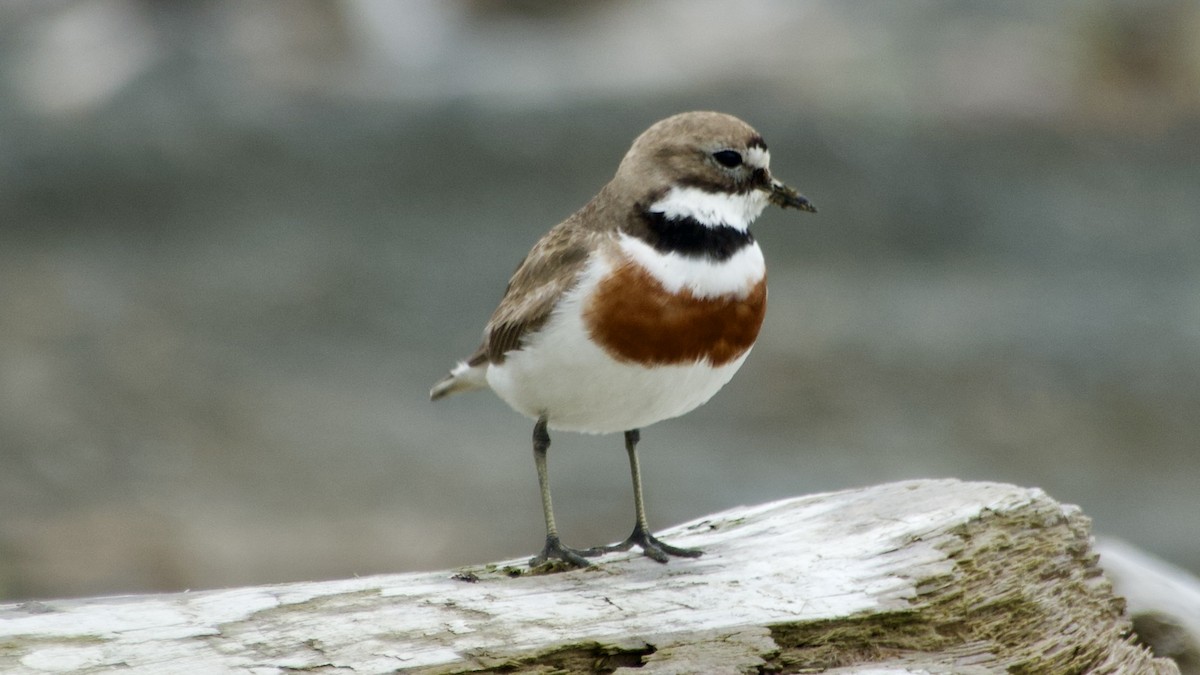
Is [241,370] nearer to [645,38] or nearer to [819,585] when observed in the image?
[645,38]

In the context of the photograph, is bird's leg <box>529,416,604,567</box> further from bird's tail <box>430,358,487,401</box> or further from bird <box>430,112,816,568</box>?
bird's tail <box>430,358,487,401</box>

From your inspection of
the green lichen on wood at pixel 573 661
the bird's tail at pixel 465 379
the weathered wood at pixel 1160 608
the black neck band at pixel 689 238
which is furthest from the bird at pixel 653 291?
the weathered wood at pixel 1160 608

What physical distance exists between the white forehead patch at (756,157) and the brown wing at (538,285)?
0.58 m

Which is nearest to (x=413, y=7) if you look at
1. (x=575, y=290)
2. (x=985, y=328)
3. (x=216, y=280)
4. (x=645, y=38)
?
(x=645, y=38)

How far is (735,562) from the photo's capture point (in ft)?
15.0

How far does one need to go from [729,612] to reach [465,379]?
166 centimetres

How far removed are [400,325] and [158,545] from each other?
285 centimetres

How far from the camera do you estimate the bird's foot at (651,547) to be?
15.4 feet

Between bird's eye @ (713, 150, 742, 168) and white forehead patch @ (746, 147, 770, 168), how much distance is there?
3 centimetres

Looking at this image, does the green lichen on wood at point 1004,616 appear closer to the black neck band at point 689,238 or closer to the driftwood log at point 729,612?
A: the driftwood log at point 729,612

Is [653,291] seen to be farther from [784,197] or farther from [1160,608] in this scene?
[1160,608]

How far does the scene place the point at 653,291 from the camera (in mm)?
4359

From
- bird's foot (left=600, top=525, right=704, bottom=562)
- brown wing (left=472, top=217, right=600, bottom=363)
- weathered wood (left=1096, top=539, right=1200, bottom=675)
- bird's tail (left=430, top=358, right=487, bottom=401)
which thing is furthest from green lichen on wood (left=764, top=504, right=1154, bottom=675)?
bird's tail (left=430, top=358, right=487, bottom=401)

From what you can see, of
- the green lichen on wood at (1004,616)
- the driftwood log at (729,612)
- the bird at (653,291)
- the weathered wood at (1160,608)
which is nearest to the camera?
the driftwood log at (729,612)
